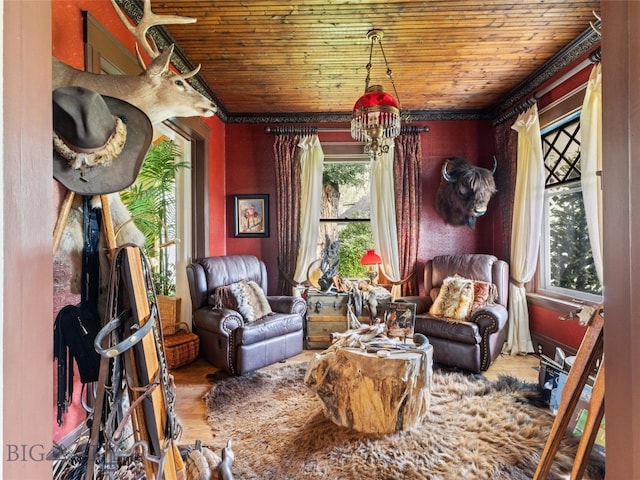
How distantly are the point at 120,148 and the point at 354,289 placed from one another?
9.58 ft

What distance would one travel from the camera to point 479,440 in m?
1.95

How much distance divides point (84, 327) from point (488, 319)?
10.2ft

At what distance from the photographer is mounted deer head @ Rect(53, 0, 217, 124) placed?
152cm

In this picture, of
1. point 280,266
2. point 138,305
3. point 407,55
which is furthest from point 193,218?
point 407,55

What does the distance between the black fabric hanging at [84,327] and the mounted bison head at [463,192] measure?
12.5 feet

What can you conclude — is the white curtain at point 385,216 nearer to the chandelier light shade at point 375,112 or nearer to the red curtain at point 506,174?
the red curtain at point 506,174

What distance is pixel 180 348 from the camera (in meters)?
3.15

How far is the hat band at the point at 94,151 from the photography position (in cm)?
127

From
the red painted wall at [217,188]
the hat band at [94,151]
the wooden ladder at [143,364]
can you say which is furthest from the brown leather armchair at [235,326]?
the hat band at [94,151]

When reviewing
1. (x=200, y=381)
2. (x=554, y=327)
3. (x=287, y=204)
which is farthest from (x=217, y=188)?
(x=554, y=327)

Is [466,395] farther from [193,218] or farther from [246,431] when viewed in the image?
[193,218]

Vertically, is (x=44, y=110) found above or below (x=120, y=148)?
below

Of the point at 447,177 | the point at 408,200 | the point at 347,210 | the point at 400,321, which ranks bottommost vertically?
the point at 400,321

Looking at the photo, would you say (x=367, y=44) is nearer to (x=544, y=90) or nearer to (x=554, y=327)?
(x=544, y=90)
